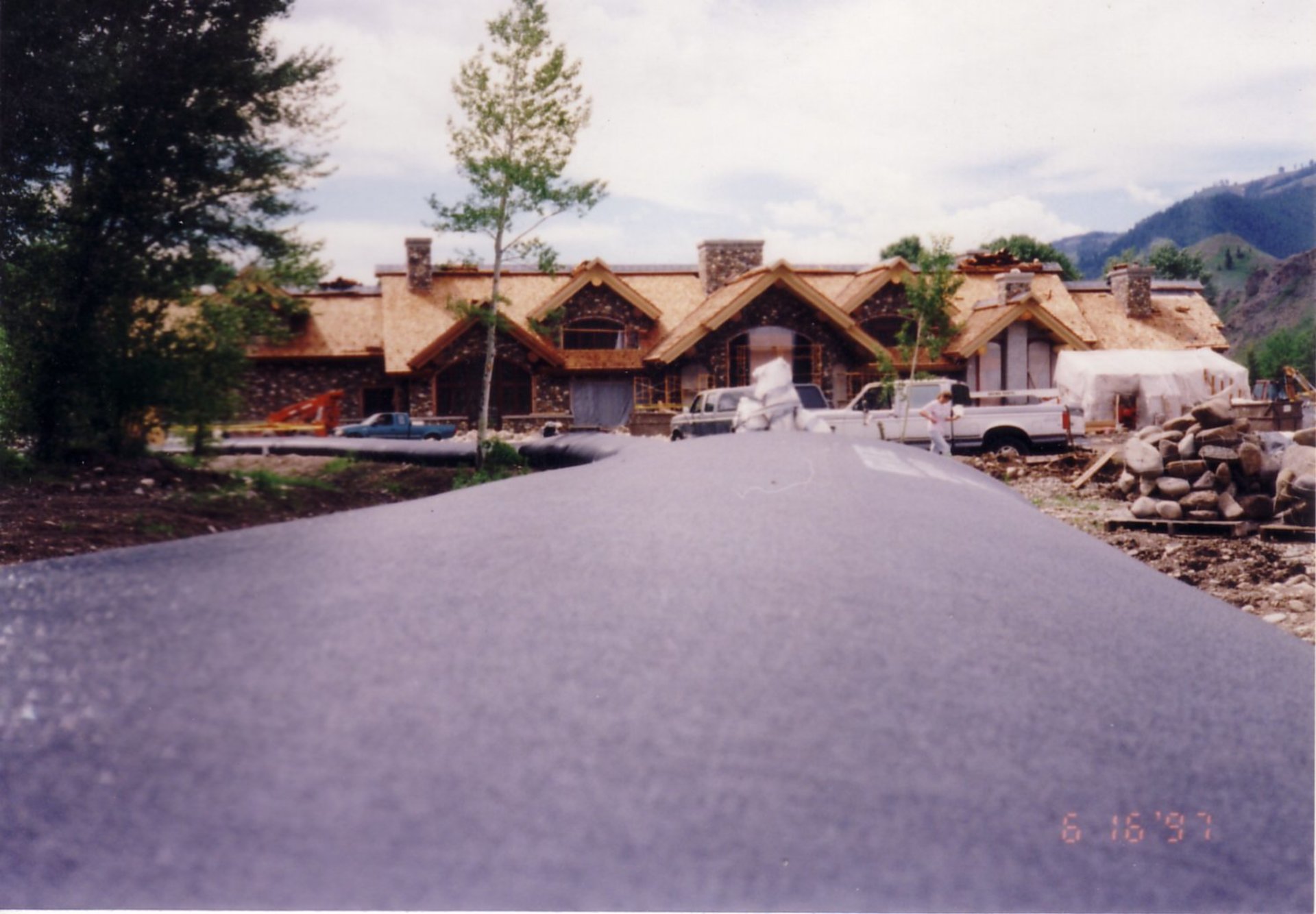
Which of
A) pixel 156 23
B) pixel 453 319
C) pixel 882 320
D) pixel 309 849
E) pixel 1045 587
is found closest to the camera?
pixel 309 849

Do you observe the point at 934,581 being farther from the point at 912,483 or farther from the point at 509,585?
the point at 912,483

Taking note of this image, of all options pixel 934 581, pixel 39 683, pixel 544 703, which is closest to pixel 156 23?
pixel 39 683

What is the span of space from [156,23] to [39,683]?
6.18ft

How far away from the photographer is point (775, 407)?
3775mm

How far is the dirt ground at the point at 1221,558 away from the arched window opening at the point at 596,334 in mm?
2464

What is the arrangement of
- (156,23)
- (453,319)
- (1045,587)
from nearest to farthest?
(1045,587) < (156,23) < (453,319)

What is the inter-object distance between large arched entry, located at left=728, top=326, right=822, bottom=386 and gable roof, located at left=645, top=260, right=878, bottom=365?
0.43ft

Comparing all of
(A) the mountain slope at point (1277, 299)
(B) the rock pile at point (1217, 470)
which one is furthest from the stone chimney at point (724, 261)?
(B) the rock pile at point (1217, 470)

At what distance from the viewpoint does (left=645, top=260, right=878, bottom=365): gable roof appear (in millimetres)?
3445

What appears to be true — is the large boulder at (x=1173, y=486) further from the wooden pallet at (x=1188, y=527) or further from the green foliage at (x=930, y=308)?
the green foliage at (x=930, y=308)

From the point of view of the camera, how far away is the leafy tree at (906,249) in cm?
364

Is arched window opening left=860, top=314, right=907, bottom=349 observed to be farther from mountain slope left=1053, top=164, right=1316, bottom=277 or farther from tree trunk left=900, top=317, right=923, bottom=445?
mountain slope left=1053, top=164, right=1316, bottom=277

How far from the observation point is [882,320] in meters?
3.82

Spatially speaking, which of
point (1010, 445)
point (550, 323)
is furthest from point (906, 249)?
point (1010, 445)
